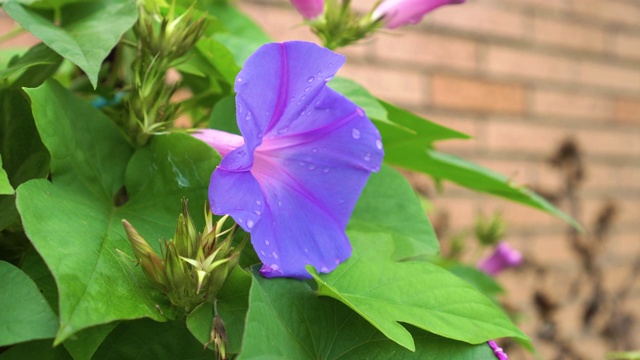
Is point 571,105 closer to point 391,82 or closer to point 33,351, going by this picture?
point 391,82

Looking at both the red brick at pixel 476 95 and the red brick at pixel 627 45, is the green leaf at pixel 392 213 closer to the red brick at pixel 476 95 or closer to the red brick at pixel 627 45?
the red brick at pixel 476 95

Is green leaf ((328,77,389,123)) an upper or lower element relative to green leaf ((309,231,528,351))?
upper

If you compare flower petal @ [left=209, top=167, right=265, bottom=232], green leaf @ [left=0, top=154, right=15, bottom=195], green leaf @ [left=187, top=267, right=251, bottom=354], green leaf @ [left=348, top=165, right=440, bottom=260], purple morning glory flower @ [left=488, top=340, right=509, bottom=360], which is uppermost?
green leaf @ [left=0, top=154, right=15, bottom=195]

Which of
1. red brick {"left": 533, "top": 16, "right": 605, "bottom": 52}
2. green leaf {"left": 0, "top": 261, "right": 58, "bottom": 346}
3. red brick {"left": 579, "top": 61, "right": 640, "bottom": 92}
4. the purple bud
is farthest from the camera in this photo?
red brick {"left": 579, "top": 61, "right": 640, "bottom": 92}

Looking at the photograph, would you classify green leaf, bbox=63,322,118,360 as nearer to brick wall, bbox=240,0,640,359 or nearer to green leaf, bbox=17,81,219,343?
green leaf, bbox=17,81,219,343

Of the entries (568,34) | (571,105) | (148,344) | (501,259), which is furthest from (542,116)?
(148,344)

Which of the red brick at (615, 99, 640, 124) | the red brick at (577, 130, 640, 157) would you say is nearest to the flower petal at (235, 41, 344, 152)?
the red brick at (577, 130, 640, 157)

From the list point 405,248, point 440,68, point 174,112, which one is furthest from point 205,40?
point 440,68
